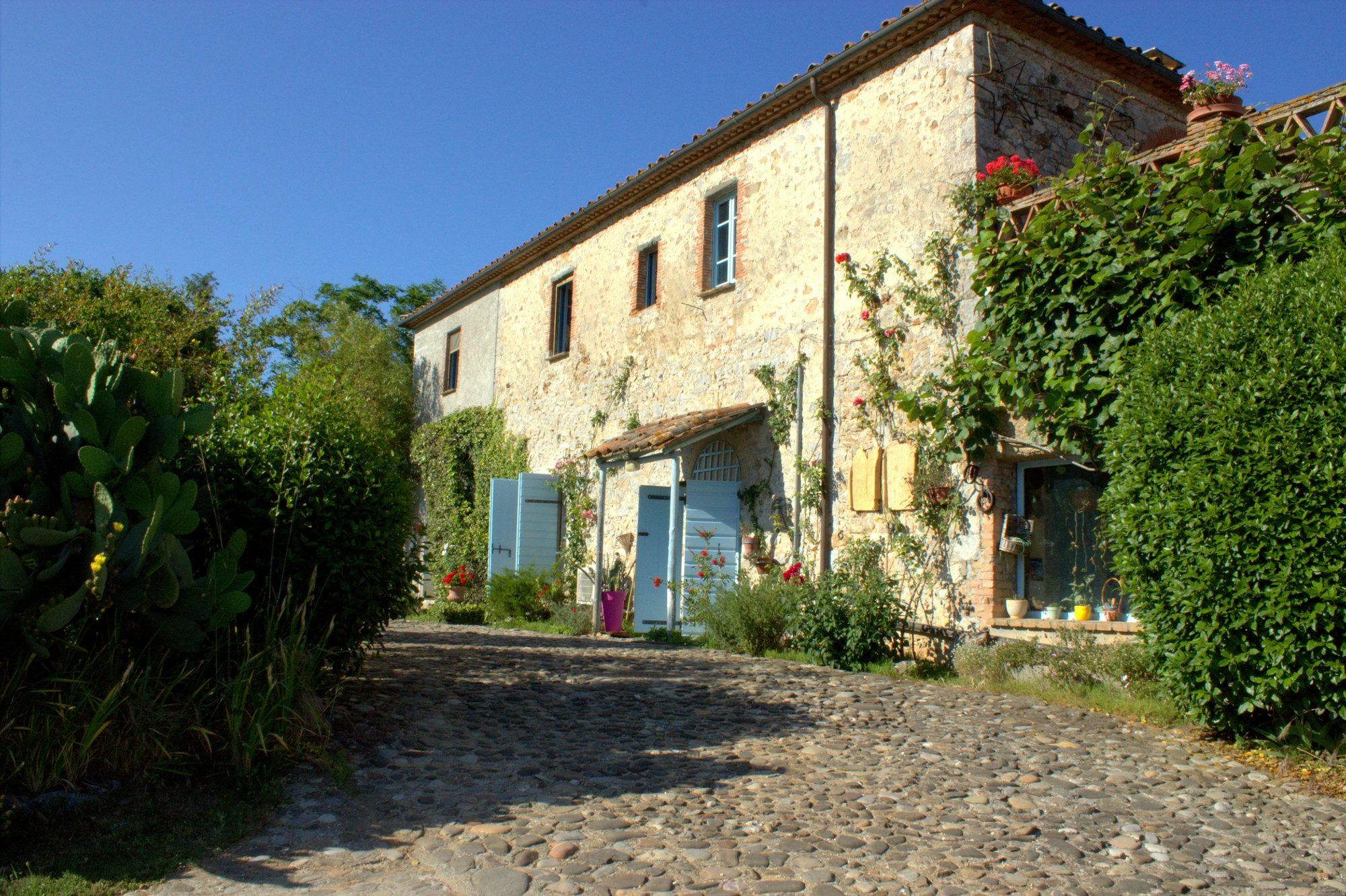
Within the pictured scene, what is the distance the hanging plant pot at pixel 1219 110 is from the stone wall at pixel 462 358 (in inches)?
465

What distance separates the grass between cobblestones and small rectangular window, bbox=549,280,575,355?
36.1 ft

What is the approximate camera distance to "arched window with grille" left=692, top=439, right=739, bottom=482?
10953mm

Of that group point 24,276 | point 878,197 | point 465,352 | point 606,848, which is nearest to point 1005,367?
point 878,197

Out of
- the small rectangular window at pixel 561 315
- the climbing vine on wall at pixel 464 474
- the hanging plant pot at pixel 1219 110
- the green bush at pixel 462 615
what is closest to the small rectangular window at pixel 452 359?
the climbing vine on wall at pixel 464 474

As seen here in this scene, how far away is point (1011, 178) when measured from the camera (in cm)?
792

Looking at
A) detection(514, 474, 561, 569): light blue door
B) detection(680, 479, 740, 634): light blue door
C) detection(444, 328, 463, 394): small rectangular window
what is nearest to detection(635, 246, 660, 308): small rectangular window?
detection(514, 474, 561, 569): light blue door

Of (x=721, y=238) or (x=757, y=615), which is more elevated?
(x=721, y=238)

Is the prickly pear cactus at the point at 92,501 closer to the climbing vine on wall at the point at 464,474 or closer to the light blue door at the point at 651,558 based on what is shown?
the light blue door at the point at 651,558

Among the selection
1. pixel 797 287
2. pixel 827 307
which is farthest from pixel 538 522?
pixel 827 307

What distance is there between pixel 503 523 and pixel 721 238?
5.63m

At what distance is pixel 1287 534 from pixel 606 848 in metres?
3.40

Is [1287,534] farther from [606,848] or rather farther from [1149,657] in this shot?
[606,848]

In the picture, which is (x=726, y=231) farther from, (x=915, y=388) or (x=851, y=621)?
(x=851, y=621)

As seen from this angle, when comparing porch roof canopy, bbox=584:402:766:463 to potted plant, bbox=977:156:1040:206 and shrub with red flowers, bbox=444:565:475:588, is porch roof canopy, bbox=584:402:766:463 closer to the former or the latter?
potted plant, bbox=977:156:1040:206
